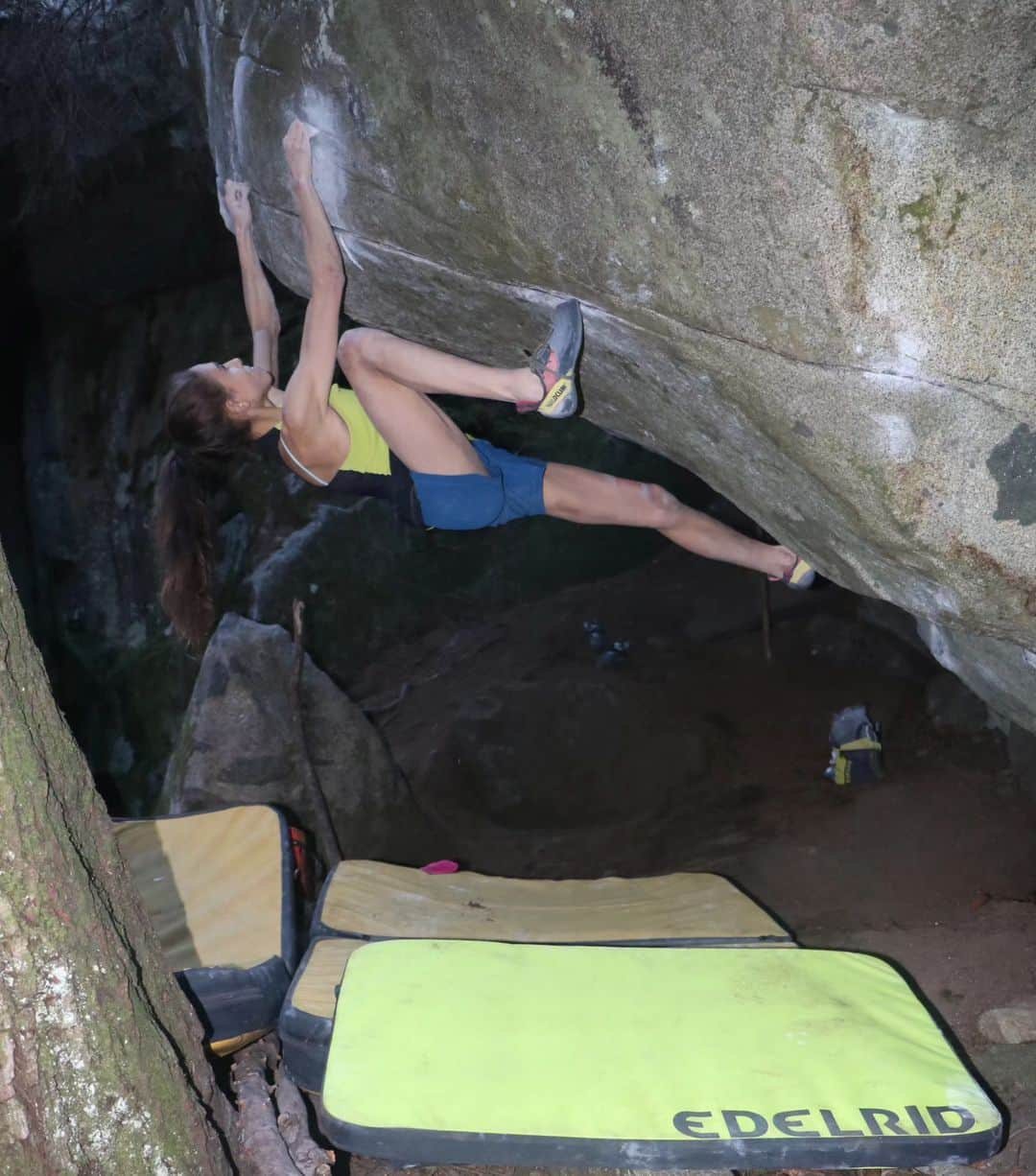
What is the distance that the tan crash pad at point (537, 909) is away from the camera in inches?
138

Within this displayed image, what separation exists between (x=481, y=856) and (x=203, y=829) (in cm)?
271

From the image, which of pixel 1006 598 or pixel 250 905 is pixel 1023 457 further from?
pixel 250 905

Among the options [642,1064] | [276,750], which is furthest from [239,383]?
[276,750]

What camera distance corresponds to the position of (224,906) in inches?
157

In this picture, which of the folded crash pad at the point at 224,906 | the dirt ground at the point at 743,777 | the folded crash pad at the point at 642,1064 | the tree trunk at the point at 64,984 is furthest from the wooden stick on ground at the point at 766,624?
the tree trunk at the point at 64,984

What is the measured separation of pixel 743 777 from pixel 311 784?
3137 millimetres

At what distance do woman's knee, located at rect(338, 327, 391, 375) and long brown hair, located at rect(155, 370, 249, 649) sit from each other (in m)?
0.49

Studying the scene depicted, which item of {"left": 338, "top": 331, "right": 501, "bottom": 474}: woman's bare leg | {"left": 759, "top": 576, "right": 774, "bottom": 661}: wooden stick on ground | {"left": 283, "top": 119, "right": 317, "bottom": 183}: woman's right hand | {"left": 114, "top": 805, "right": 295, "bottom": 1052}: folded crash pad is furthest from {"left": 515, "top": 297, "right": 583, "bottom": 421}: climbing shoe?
{"left": 759, "top": 576, "right": 774, "bottom": 661}: wooden stick on ground

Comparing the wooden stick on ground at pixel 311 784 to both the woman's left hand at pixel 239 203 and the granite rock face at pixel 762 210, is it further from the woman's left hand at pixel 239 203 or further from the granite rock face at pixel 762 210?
the granite rock face at pixel 762 210

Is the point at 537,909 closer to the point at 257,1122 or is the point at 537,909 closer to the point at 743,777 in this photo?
the point at 257,1122

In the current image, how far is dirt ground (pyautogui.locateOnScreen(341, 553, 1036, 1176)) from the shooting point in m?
4.98

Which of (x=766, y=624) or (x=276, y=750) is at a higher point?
(x=766, y=624)

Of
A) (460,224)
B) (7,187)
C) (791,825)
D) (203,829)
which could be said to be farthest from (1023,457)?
(7,187)

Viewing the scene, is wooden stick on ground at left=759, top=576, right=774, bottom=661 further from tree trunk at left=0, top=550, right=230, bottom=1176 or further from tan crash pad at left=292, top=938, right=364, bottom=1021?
tree trunk at left=0, top=550, right=230, bottom=1176
